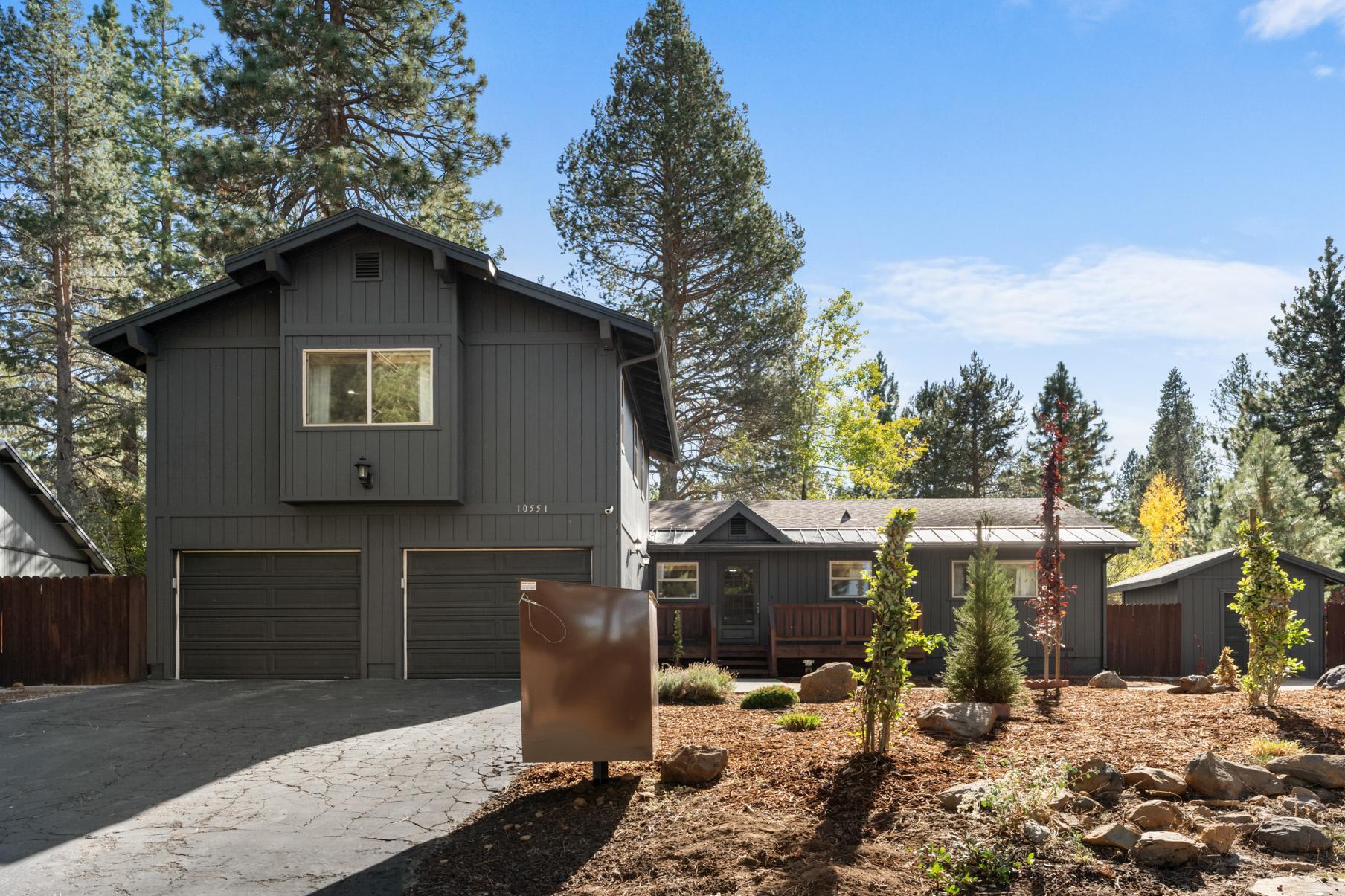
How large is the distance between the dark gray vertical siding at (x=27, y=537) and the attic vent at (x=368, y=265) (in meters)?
8.18

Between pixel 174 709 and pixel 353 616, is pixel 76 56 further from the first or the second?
pixel 174 709

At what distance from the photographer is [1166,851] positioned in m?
4.78

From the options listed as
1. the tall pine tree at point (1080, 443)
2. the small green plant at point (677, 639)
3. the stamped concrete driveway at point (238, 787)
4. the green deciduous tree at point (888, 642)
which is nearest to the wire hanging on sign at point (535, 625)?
the stamped concrete driveway at point (238, 787)

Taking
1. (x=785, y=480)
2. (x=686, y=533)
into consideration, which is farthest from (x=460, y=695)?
(x=785, y=480)

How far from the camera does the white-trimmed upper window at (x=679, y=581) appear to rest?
21438 millimetres

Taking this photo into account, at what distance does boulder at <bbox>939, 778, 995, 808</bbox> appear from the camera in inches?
217

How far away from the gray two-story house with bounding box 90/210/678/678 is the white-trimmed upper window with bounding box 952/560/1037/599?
31.4 feet

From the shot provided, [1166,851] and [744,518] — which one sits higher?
[744,518]

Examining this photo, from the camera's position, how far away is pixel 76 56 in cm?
2370

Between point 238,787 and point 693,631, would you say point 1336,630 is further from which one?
point 238,787

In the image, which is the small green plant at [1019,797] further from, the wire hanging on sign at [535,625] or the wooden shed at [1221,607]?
the wooden shed at [1221,607]

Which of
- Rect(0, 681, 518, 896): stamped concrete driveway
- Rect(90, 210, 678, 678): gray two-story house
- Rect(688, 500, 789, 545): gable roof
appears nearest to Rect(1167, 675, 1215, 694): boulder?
Rect(0, 681, 518, 896): stamped concrete driveway

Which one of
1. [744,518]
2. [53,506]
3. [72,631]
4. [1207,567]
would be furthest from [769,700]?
[1207,567]

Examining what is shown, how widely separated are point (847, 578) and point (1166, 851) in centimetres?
1686
